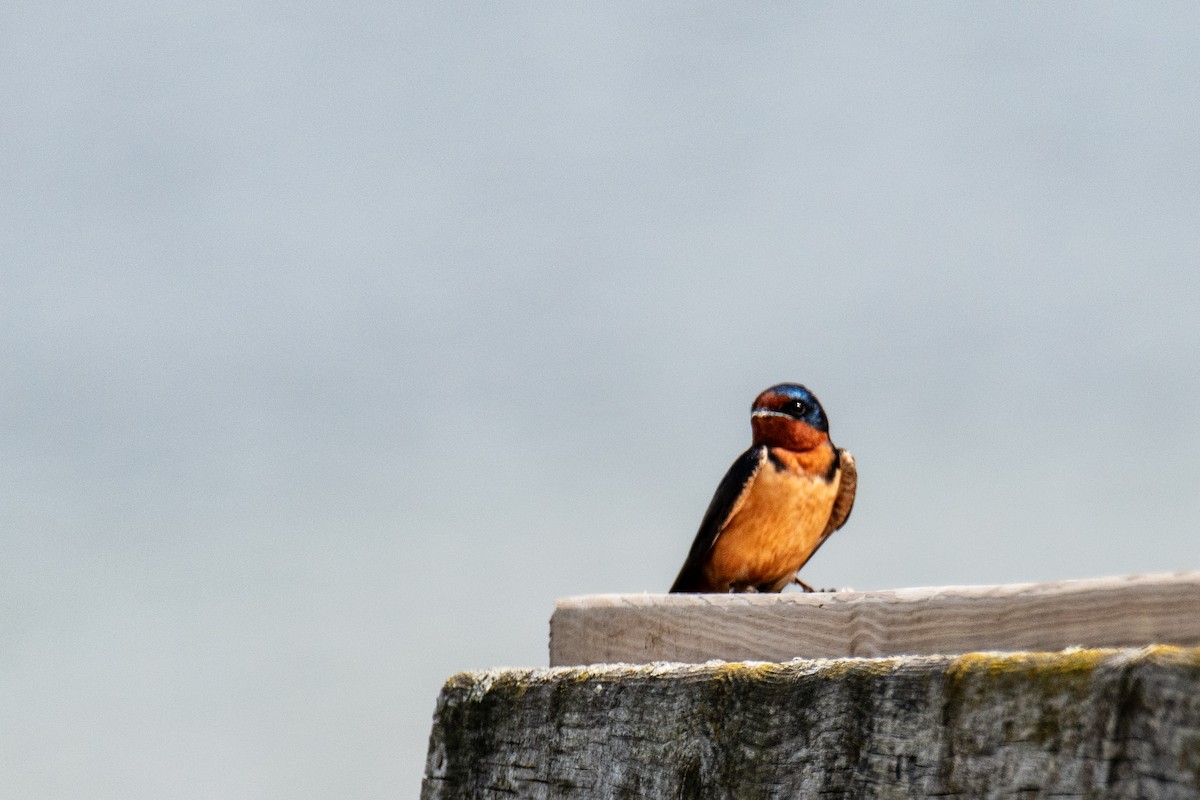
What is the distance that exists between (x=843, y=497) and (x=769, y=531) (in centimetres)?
45

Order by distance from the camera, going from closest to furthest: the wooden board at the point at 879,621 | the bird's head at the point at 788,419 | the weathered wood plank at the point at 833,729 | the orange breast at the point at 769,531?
1. the weathered wood plank at the point at 833,729
2. the wooden board at the point at 879,621
3. the orange breast at the point at 769,531
4. the bird's head at the point at 788,419

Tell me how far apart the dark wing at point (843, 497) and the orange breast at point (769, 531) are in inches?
5.7

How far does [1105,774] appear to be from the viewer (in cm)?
159

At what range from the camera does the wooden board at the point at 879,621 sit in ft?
5.91

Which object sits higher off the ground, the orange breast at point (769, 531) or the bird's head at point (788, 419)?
the bird's head at point (788, 419)

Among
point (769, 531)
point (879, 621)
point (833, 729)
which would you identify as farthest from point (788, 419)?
point (833, 729)

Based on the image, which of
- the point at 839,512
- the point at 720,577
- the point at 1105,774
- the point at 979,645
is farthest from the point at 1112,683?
the point at 839,512

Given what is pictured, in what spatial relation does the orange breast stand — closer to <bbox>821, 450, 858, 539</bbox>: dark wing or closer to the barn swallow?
the barn swallow

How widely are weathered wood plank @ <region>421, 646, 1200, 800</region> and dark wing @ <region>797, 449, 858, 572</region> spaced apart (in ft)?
9.25

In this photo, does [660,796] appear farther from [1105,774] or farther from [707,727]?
[1105,774]

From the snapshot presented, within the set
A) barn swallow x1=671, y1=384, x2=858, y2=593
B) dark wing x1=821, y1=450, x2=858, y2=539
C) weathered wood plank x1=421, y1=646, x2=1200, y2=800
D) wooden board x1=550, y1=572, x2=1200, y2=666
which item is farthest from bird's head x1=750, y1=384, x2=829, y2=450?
weathered wood plank x1=421, y1=646, x2=1200, y2=800

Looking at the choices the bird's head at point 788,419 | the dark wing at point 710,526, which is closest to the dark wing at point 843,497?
the bird's head at point 788,419

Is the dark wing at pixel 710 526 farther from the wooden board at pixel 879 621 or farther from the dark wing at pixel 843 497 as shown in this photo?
the wooden board at pixel 879 621

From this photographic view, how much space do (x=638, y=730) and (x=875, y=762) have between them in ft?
1.55
